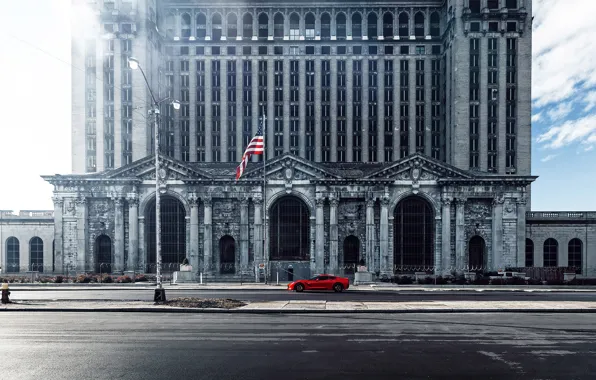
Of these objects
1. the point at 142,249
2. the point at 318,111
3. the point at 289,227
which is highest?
the point at 318,111

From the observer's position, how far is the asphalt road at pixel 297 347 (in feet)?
37.6

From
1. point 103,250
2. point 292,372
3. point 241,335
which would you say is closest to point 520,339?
point 292,372

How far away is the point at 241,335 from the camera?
16.0 metres

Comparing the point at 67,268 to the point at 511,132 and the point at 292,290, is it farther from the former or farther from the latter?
the point at 511,132

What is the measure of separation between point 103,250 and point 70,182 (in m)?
8.38

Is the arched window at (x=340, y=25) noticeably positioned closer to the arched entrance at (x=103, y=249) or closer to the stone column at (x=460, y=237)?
the stone column at (x=460, y=237)

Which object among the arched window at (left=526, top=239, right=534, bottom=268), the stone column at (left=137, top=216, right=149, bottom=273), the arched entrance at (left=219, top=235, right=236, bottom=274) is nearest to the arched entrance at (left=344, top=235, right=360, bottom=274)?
the arched entrance at (left=219, top=235, right=236, bottom=274)

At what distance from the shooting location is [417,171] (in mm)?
45219

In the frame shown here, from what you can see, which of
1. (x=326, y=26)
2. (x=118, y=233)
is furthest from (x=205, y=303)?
(x=326, y=26)

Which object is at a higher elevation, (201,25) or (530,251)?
(201,25)

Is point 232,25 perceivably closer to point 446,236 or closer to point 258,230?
point 258,230

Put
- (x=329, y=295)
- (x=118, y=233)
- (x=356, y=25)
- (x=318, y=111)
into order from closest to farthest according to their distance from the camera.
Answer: (x=329, y=295)
(x=118, y=233)
(x=318, y=111)
(x=356, y=25)

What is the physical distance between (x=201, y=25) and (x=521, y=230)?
57399 mm

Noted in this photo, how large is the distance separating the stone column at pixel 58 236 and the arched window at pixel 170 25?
36.3 metres
